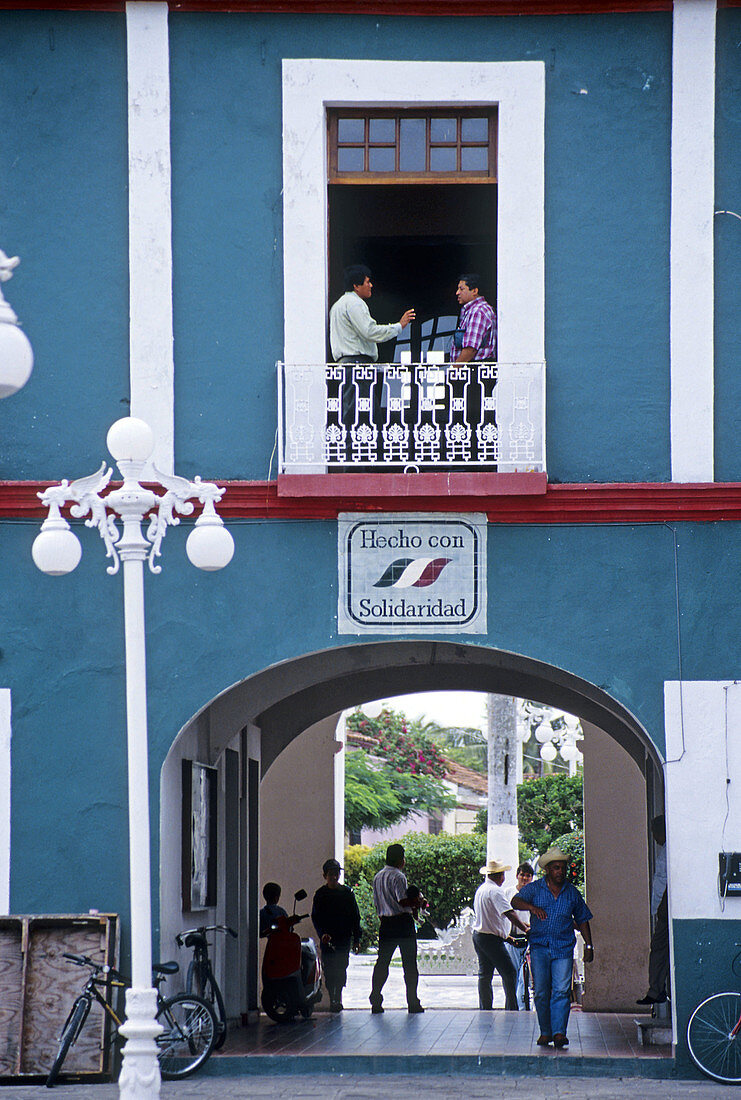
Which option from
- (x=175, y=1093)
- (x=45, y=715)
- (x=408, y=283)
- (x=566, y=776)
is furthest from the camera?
(x=566, y=776)

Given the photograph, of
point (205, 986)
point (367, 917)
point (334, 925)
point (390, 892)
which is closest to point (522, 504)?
point (205, 986)

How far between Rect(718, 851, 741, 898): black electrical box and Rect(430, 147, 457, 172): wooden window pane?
17.3 ft

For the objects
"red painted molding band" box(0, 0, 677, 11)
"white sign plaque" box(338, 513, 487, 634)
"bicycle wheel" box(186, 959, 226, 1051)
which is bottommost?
"bicycle wheel" box(186, 959, 226, 1051)

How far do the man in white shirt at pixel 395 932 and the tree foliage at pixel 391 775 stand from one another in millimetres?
22780

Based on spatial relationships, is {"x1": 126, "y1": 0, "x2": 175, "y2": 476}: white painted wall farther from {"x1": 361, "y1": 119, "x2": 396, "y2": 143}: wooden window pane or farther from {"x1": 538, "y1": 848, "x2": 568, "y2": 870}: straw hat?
{"x1": 538, "y1": 848, "x2": 568, "y2": 870}: straw hat

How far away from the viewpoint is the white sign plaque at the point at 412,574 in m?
10.5

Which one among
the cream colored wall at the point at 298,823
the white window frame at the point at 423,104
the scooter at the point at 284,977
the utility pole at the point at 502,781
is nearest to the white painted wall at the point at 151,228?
the white window frame at the point at 423,104

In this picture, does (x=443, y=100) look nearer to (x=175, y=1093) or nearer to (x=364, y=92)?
(x=364, y=92)

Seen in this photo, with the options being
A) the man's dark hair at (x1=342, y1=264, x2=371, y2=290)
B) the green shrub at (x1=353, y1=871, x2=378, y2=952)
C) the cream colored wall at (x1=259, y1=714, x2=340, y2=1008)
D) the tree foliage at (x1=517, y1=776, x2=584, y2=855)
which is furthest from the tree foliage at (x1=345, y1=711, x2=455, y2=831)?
the man's dark hair at (x1=342, y1=264, x2=371, y2=290)

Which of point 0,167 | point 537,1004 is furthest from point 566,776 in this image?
point 0,167

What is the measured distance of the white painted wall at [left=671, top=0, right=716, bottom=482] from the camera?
10.5 meters

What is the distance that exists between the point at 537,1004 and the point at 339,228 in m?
6.76

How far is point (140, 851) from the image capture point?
7.62m

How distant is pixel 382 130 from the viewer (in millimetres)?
11133
